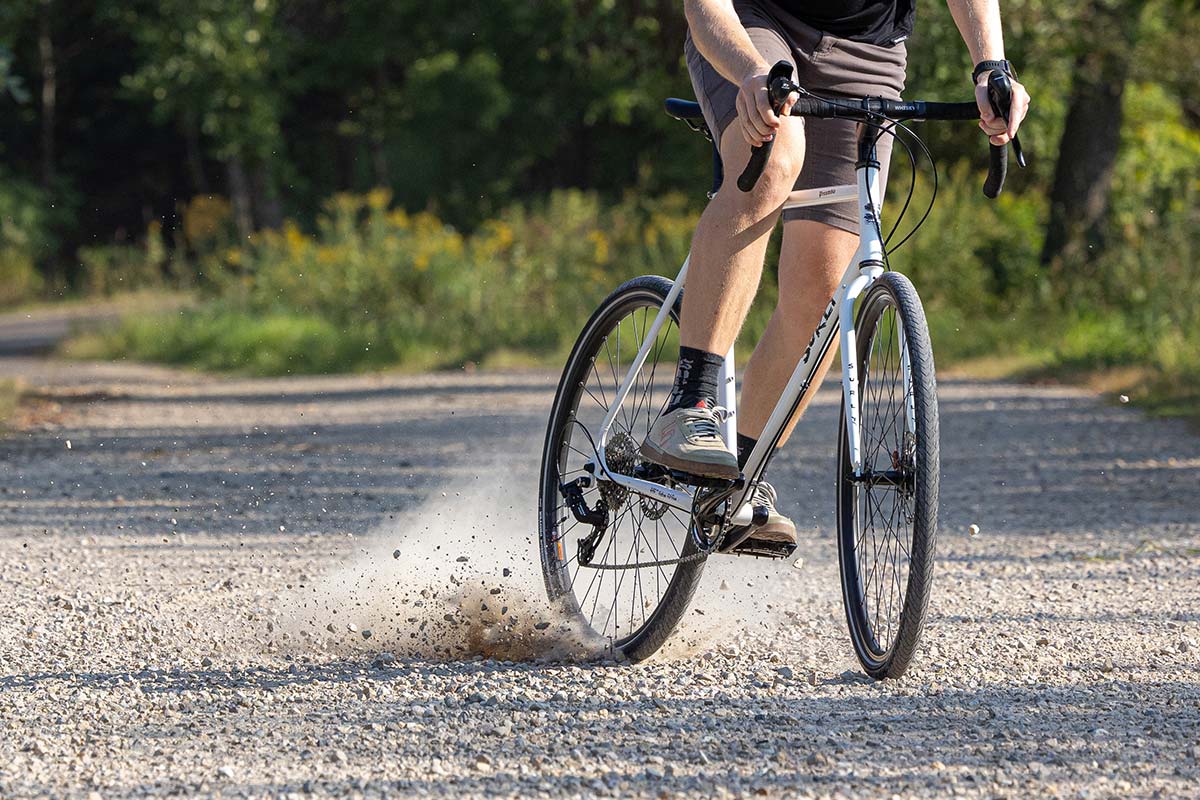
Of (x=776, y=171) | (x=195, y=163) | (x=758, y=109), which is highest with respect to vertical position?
(x=195, y=163)

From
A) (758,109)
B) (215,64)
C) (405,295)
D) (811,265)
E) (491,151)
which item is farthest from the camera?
(491,151)

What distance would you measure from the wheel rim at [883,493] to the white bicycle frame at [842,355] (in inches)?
1.6

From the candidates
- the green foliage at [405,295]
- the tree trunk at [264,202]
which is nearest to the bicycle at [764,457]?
the green foliage at [405,295]

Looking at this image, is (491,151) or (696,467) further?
(491,151)

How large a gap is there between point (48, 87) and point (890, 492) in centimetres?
2871

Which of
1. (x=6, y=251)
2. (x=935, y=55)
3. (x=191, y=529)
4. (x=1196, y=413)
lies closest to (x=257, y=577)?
(x=191, y=529)

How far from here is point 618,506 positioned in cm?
399

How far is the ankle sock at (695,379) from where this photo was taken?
3576 mm

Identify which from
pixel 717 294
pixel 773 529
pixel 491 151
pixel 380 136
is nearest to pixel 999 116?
pixel 717 294

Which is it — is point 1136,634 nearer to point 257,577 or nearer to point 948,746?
point 948,746

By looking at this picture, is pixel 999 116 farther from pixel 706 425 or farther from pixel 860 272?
pixel 706 425

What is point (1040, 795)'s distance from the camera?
107 inches

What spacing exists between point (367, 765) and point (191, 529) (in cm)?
326

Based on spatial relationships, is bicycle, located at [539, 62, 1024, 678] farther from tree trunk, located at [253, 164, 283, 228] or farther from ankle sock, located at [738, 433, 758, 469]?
tree trunk, located at [253, 164, 283, 228]
